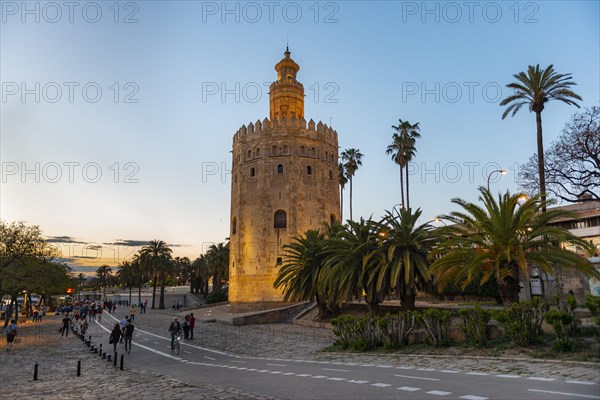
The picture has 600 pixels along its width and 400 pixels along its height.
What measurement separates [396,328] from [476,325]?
3.16 m

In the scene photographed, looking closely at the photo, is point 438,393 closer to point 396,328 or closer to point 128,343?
point 396,328

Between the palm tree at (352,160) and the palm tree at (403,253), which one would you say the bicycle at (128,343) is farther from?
the palm tree at (352,160)

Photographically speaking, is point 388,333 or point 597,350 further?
point 388,333

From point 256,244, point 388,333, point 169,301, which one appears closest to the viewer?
point 388,333

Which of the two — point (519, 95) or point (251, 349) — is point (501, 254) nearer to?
point (251, 349)

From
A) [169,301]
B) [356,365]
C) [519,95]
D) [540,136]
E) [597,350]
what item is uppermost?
[519,95]

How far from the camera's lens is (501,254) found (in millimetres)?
16453

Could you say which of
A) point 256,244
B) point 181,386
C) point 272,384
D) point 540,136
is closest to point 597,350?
point 272,384

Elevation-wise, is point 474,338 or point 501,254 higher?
point 501,254

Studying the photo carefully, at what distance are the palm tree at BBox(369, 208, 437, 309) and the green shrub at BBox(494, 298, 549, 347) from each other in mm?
8250

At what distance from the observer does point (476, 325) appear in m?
13.6

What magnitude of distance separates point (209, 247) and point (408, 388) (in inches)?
2051

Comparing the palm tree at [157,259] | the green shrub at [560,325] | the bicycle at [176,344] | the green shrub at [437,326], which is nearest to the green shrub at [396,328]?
the green shrub at [437,326]

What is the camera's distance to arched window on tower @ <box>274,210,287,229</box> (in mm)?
42969
